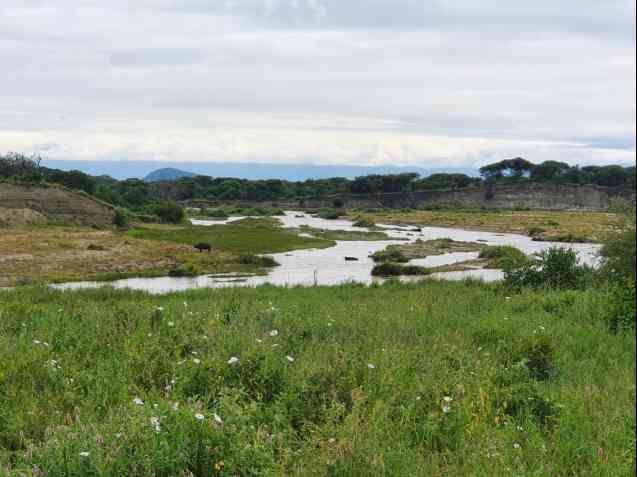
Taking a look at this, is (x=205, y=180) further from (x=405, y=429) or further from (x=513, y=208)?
(x=405, y=429)

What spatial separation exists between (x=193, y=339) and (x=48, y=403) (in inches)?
113

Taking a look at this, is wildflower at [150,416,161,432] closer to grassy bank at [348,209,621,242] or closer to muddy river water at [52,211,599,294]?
muddy river water at [52,211,599,294]

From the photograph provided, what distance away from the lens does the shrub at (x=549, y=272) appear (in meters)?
21.4

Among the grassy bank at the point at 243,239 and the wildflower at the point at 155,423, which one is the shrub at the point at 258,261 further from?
the wildflower at the point at 155,423

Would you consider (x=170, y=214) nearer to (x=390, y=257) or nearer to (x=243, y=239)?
(x=243, y=239)

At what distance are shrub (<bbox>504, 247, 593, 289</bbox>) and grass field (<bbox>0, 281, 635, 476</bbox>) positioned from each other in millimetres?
9070

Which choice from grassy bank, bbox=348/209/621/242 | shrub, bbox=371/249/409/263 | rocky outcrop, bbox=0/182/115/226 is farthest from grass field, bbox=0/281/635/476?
rocky outcrop, bbox=0/182/115/226

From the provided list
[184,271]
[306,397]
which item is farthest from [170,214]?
[306,397]

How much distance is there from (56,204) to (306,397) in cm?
6380

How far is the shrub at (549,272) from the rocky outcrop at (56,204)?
171 feet

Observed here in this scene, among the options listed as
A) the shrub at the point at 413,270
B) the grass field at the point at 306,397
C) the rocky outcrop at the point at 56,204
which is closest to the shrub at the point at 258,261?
the shrub at the point at 413,270

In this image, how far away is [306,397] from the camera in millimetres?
7211

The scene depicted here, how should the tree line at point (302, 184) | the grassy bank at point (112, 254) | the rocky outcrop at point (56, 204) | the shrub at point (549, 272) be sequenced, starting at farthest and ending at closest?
the tree line at point (302, 184), the rocky outcrop at point (56, 204), the grassy bank at point (112, 254), the shrub at point (549, 272)

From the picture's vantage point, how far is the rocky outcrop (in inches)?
2447
